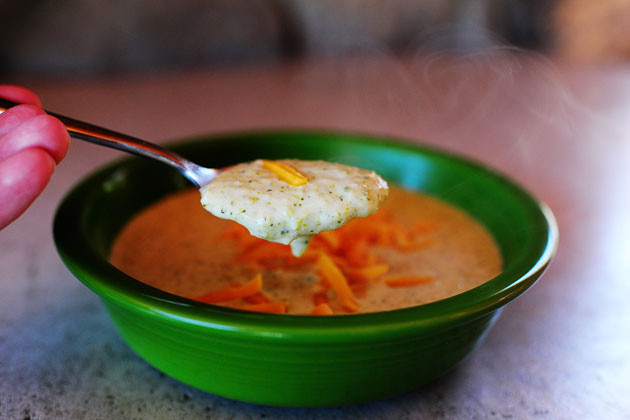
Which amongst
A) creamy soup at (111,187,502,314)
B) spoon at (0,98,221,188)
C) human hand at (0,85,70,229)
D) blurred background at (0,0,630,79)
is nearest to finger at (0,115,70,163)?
human hand at (0,85,70,229)

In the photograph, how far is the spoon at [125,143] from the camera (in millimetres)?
972

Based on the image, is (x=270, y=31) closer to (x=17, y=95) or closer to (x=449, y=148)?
(x=449, y=148)

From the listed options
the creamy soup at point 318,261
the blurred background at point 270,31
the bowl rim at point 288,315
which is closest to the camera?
Result: the bowl rim at point 288,315

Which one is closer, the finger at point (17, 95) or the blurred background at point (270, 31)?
the finger at point (17, 95)

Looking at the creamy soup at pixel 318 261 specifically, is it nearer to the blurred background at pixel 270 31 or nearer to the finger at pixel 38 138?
the finger at pixel 38 138

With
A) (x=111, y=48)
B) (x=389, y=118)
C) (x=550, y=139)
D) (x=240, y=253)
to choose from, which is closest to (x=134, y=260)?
(x=240, y=253)

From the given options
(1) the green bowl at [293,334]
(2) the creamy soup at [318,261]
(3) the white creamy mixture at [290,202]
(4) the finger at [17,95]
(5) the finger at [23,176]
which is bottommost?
(2) the creamy soup at [318,261]

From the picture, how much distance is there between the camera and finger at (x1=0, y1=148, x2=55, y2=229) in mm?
793

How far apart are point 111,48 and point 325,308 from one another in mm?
2772

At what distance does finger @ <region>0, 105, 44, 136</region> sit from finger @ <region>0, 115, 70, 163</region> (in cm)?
5

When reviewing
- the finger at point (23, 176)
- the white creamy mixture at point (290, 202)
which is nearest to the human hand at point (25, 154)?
the finger at point (23, 176)

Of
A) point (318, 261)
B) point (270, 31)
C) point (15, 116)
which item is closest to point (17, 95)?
point (15, 116)

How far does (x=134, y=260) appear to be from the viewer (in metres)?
1.21

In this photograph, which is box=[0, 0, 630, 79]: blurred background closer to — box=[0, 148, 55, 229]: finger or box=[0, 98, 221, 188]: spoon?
box=[0, 98, 221, 188]: spoon
